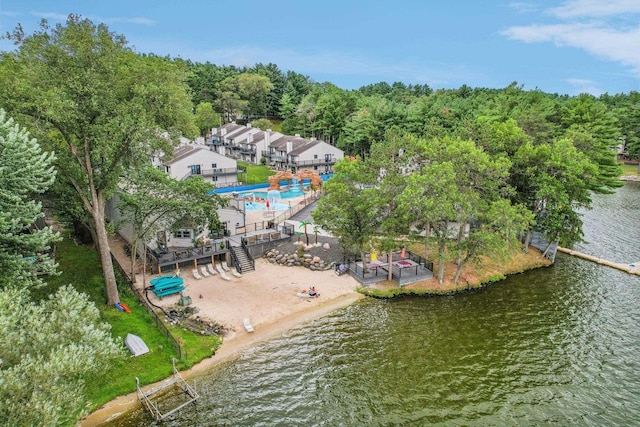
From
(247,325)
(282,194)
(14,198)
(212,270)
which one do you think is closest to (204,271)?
(212,270)


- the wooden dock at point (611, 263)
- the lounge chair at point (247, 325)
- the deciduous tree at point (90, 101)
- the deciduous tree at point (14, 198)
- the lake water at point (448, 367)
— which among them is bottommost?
the lake water at point (448, 367)

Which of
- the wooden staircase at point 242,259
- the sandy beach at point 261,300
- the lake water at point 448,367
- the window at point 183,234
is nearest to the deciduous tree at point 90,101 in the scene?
the sandy beach at point 261,300

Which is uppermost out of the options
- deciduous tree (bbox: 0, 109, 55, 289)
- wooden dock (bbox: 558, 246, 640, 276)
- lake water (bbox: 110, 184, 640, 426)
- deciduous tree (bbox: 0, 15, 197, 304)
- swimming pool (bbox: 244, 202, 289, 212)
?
deciduous tree (bbox: 0, 15, 197, 304)

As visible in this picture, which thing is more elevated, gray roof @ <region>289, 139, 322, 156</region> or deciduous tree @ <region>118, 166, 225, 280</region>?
gray roof @ <region>289, 139, 322, 156</region>

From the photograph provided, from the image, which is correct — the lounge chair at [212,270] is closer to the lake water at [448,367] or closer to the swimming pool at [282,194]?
the lake water at [448,367]

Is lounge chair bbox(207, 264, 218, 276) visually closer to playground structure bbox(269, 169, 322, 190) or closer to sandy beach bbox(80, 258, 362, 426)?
sandy beach bbox(80, 258, 362, 426)

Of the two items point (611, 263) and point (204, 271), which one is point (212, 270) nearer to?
point (204, 271)

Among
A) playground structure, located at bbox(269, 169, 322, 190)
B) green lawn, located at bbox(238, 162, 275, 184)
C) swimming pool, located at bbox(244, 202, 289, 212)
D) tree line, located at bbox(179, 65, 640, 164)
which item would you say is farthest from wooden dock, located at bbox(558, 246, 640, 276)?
green lawn, located at bbox(238, 162, 275, 184)
